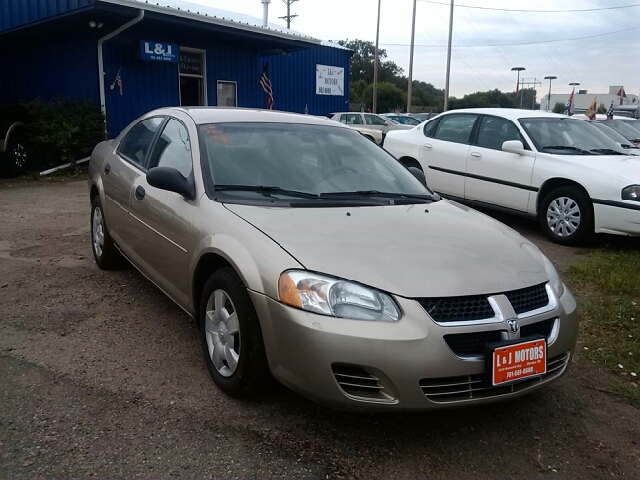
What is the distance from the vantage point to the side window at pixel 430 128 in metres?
8.60

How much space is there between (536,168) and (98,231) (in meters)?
4.89

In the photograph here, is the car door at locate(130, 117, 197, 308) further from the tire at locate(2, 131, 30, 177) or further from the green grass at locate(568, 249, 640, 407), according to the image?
the tire at locate(2, 131, 30, 177)

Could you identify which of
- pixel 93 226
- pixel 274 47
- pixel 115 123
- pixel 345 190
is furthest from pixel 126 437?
pixel 274 47

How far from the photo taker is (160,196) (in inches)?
152

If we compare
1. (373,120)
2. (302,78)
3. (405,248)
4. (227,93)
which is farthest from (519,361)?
(373,120)

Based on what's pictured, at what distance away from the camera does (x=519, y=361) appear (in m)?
2.63

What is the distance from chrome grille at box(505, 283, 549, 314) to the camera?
2.74 metres

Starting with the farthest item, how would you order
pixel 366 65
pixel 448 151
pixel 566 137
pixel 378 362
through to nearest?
pixel 366 65 < pixel 448 151 < pixel 566 137 < pixel 378 362

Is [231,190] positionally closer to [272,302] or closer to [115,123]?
[272,302]

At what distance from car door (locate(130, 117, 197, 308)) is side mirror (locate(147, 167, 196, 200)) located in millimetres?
62

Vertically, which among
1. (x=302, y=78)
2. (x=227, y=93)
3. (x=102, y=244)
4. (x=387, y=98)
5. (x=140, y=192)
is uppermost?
(x=387, y=98)

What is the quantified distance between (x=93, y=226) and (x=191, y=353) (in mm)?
2383

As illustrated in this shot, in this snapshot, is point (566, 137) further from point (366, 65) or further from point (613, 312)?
point (366, 65)

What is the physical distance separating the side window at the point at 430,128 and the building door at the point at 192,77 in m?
8.18
